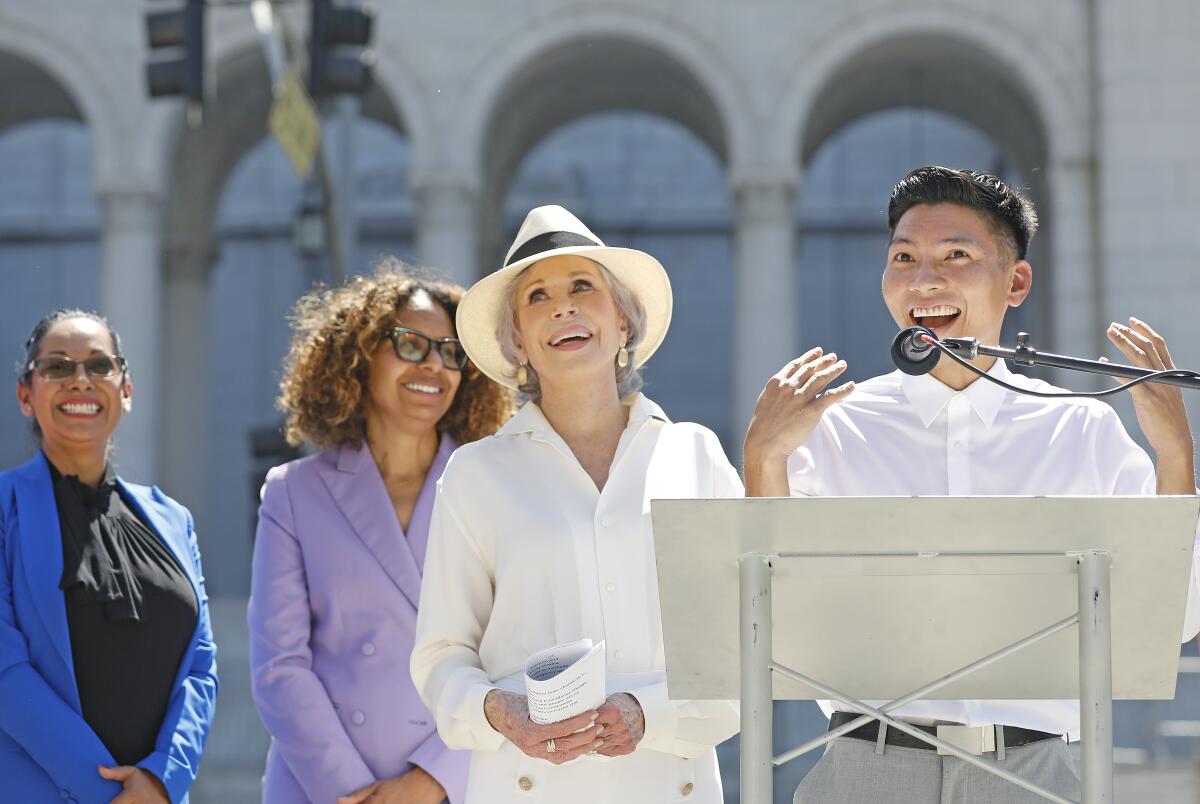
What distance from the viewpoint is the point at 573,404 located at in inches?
163

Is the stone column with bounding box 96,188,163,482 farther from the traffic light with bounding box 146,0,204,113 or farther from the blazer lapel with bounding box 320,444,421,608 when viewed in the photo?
the blazer lapel with bounding box 320,444,421,608

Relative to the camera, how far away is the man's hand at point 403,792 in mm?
4723

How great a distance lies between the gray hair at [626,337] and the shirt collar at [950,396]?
76cm

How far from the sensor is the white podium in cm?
A: 284

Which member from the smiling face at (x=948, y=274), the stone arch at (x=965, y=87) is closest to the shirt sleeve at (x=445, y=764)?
the smiling face at (x=948, y=274)

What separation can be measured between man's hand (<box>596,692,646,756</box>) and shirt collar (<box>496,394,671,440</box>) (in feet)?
2.45

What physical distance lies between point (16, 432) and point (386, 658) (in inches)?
1025

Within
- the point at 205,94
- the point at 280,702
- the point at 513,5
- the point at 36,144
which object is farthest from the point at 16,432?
the point at 280,702

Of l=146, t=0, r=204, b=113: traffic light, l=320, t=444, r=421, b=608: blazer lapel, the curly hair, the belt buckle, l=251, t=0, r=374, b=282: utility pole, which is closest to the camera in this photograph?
the belt buckle

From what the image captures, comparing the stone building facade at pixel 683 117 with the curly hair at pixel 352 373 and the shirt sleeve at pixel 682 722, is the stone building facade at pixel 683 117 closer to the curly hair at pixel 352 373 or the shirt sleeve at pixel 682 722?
the curly hair at pixel 352 373

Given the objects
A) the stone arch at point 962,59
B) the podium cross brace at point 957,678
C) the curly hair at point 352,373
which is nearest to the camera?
the podium cross brace at point 957,678

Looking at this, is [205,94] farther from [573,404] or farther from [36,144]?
[36,144]

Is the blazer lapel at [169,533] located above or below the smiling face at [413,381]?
below

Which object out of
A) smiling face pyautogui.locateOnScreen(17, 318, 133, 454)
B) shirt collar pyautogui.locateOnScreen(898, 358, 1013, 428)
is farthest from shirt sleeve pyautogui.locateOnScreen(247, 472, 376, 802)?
shirt collar pyautogui.locateOnScreen(898, 358, 1013, 428)
